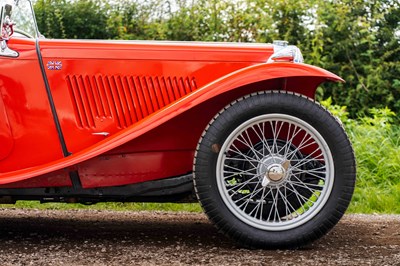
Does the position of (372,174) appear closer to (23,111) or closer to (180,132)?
(180,132)

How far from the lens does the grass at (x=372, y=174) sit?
655 centimetres

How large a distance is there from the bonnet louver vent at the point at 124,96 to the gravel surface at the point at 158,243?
805 mm

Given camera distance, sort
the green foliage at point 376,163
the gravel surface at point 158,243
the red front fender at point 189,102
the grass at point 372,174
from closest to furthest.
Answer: the gravel surface at point 158,243, the red front fender at point 189,102, the grass at point 372,174, the green foliage at point 376,163

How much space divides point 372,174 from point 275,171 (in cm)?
349

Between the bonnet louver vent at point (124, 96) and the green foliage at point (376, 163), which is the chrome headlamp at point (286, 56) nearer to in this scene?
the bonnet louver vent at point (124, 96)

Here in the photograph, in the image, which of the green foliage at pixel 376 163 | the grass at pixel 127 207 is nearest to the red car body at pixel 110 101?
the grass at pixel 127 207

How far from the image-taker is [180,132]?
4.53 m

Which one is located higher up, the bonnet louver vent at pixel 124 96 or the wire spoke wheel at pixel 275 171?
the bonnet louver vent at pixel 124 96

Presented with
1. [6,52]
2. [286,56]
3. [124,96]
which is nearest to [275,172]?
[286,56]

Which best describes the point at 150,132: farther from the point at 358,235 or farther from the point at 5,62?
the point at 358,235

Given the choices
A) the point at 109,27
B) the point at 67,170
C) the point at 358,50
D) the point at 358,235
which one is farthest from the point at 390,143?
the point at 67,170

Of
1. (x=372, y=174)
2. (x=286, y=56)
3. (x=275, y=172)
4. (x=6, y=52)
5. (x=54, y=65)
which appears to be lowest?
(x=372, y=174)

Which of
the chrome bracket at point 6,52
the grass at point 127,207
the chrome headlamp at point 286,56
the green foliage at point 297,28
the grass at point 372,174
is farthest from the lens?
the green foliage at point 297,28

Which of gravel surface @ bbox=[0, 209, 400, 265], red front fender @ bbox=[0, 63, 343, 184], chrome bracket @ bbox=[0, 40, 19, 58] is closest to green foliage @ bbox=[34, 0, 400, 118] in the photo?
gravel surface @ bbox=[0, 209, 400, 265]
